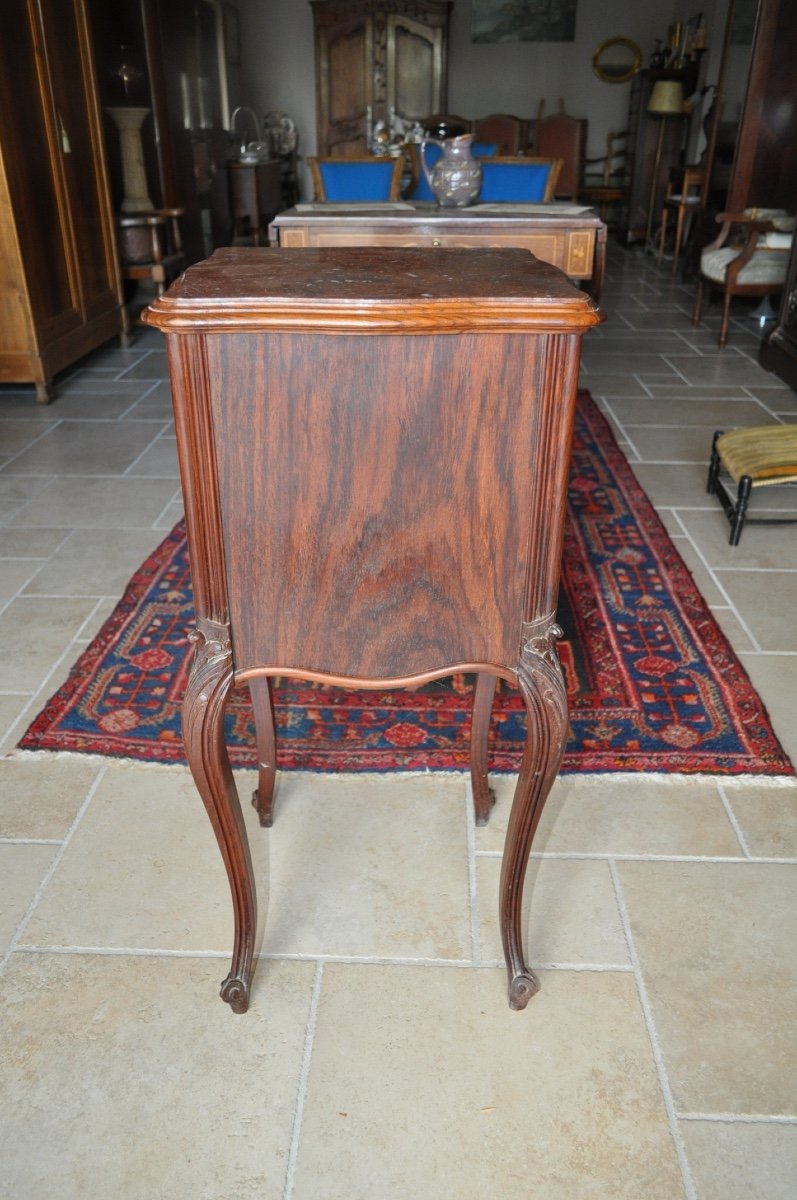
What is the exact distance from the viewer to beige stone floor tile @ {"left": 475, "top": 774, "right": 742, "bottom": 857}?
5.43 feet

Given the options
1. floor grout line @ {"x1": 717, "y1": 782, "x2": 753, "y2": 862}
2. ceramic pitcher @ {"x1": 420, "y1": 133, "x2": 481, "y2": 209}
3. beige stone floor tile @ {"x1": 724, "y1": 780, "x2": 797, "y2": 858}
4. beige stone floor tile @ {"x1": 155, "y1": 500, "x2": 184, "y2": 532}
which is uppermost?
ceramic pitcher @ {"x1": 420, "y1": 133, "x2": 481, "y2": 209}

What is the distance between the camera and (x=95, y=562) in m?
2.73

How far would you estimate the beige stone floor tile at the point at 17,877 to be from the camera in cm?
149

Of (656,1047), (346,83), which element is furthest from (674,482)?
(346,83)

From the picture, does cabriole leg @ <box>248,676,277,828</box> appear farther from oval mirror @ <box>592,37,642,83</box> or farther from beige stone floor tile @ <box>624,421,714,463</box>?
oval mirror @ <box>592,37,642,83</box>

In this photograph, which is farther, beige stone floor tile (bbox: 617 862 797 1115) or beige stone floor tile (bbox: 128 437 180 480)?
beige stone floor tile (bbox: 128 437 180 480)

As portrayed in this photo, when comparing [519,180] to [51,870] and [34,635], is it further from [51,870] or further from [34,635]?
[51,870]

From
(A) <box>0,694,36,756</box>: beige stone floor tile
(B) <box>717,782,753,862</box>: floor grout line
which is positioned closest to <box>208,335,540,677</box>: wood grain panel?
(B) <box>717,782,753,862</box>: floor grout line

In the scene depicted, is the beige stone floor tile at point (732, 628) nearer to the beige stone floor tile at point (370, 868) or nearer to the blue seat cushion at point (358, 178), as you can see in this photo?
the beige stone floor tile at point (370, 868)

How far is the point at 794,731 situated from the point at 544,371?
1.37m

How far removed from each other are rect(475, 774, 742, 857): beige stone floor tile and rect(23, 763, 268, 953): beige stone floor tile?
1.63 ft

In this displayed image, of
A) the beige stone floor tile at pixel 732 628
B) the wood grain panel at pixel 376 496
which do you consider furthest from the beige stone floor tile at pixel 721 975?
the beige stone floor tile at pixel 732 628

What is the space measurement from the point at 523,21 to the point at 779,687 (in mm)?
9705

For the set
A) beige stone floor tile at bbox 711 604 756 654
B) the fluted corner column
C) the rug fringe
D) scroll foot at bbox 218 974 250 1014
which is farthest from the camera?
the fluted corner column
